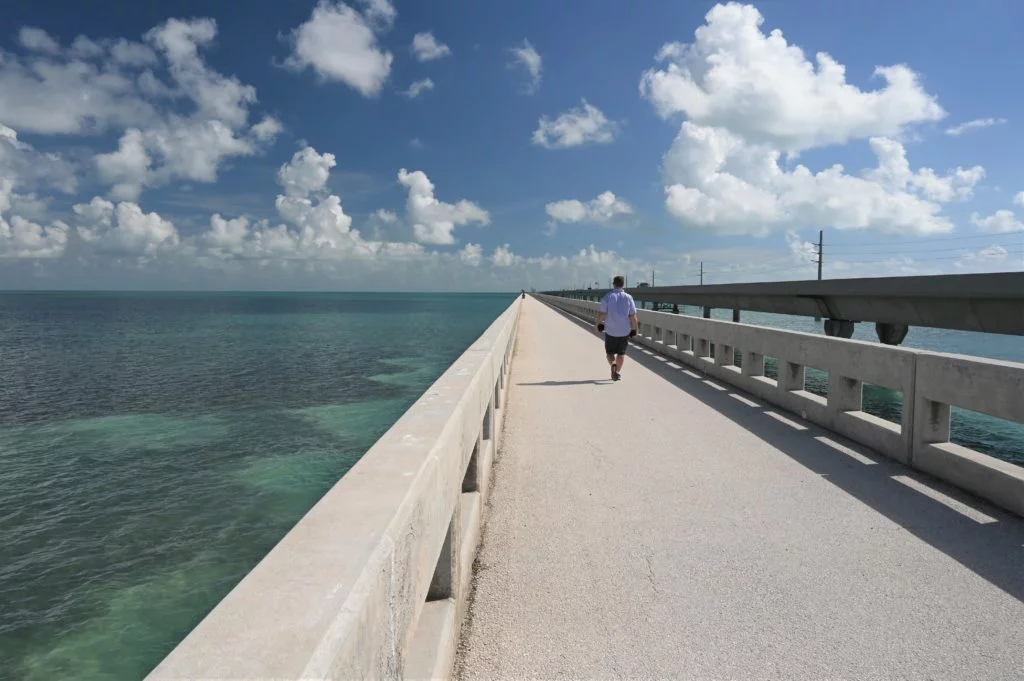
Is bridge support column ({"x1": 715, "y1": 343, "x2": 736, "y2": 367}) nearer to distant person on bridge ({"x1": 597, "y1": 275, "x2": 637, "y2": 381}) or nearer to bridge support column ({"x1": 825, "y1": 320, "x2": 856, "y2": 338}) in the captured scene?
distant person on bridge ({"x1": 597, "y1": 275, "x2": 637, "y2": 381})

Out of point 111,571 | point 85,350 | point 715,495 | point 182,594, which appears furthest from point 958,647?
point 85,350

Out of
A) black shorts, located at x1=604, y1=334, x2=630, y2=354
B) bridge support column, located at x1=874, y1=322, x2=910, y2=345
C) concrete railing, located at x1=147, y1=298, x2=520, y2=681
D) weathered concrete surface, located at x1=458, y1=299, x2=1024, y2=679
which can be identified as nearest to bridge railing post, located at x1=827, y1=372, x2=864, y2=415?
weathered concrete surface, located at x1=458, y1=299, x2=1024, y2=679

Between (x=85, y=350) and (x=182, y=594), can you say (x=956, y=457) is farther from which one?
(x=85, y=350)

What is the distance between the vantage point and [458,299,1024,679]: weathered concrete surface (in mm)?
3150

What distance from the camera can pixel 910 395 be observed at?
20.9 ft

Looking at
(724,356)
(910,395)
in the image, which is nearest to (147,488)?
(724,356)

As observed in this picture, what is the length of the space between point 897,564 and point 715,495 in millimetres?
1631

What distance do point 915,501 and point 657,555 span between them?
266cm

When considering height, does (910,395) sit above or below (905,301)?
below

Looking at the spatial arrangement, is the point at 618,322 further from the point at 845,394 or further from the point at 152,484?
the point at 152,484

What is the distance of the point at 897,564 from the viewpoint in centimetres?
417

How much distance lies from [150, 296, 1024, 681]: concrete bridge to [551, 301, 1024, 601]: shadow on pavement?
3 centimetres

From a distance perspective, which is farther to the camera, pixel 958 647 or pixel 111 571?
Result: pixel 111 571

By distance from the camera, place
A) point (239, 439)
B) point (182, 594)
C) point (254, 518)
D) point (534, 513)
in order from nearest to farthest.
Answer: point (534, 513)
point (182, 594)
point (254, 518)
point (239, 439)
